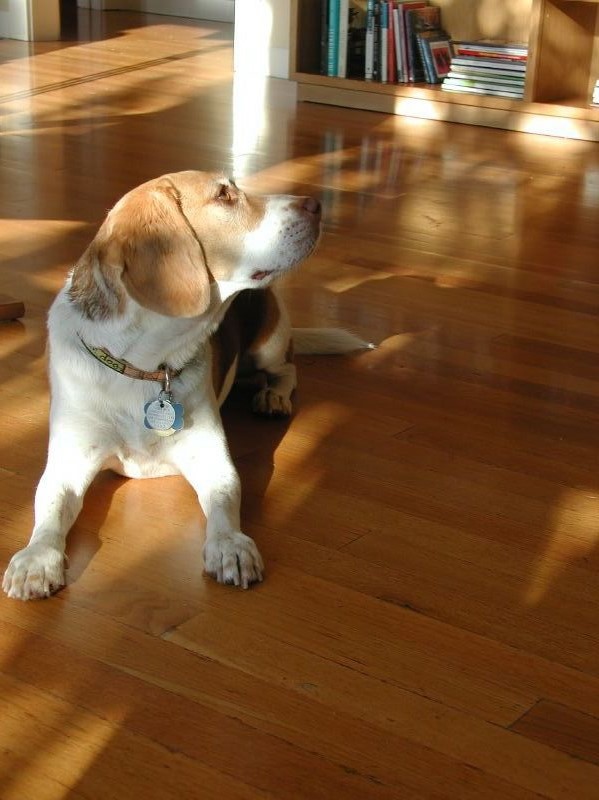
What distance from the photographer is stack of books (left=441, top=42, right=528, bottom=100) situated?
5660 millimetres

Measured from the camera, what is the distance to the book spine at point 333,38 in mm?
6148

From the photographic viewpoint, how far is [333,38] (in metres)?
6.16

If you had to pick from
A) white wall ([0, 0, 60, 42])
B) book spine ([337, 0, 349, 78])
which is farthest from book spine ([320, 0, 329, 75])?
white wall ([0, 0, 60, 42])

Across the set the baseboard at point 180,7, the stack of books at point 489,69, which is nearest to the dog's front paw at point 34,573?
the stack of books at point 489,69

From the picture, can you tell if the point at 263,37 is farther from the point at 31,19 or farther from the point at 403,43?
the point at 31,19

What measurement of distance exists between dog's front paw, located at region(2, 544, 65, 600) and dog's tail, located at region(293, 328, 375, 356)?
1095 millimetres

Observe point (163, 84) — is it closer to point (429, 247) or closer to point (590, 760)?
point (429, 247)

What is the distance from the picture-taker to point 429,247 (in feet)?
12.1

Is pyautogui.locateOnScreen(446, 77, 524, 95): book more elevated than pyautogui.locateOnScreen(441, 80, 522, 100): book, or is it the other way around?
pyautogui.locateOnScreen(446, 77, 524, 95): book

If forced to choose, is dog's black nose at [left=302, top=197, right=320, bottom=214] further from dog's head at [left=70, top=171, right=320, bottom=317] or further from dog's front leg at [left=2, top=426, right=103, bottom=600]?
dog's front leg at [left=2, top=426, right=103, bottom=600]

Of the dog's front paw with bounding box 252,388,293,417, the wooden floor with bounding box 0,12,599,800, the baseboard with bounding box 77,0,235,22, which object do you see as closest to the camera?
the wooden floor with bounding box 0,12,599,800

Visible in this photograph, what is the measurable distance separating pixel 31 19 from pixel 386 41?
9.38ft

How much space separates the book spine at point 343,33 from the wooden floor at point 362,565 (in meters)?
2.47

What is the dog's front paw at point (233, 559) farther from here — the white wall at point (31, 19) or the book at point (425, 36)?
the white wall at point (31, 19)
